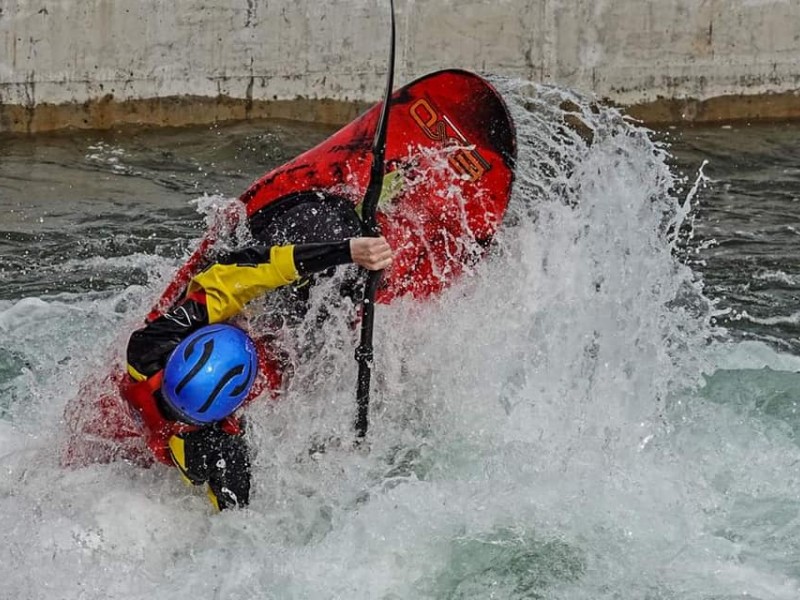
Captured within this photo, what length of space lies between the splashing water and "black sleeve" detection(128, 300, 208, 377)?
553mm

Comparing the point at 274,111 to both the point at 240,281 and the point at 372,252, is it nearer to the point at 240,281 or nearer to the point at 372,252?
the point at 240,281

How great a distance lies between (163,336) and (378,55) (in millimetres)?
6078

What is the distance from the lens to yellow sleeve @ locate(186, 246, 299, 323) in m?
4.44

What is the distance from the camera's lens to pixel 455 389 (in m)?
5.63

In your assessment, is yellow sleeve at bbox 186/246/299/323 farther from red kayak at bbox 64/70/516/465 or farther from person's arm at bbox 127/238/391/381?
red kayak at bbox 64/70/516/465

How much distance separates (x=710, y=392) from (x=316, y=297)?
7.37 ft

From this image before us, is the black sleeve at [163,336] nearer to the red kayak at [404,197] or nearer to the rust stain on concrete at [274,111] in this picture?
the red kayak at [404,197]

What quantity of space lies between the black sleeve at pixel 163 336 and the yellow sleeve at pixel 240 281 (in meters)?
0.06

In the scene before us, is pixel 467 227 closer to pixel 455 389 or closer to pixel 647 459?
pixel 455 389

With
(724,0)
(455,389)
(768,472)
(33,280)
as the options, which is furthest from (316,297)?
(724,0)

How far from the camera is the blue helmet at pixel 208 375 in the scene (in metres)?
4.31

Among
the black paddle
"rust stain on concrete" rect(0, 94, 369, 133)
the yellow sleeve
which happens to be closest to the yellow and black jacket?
the yellow sleeve

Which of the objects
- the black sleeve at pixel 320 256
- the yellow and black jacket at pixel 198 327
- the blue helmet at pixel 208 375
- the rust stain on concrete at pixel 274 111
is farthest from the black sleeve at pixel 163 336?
the rust stain on concrete at pixel 274 111

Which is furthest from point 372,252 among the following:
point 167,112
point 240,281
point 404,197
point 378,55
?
point 167,112
